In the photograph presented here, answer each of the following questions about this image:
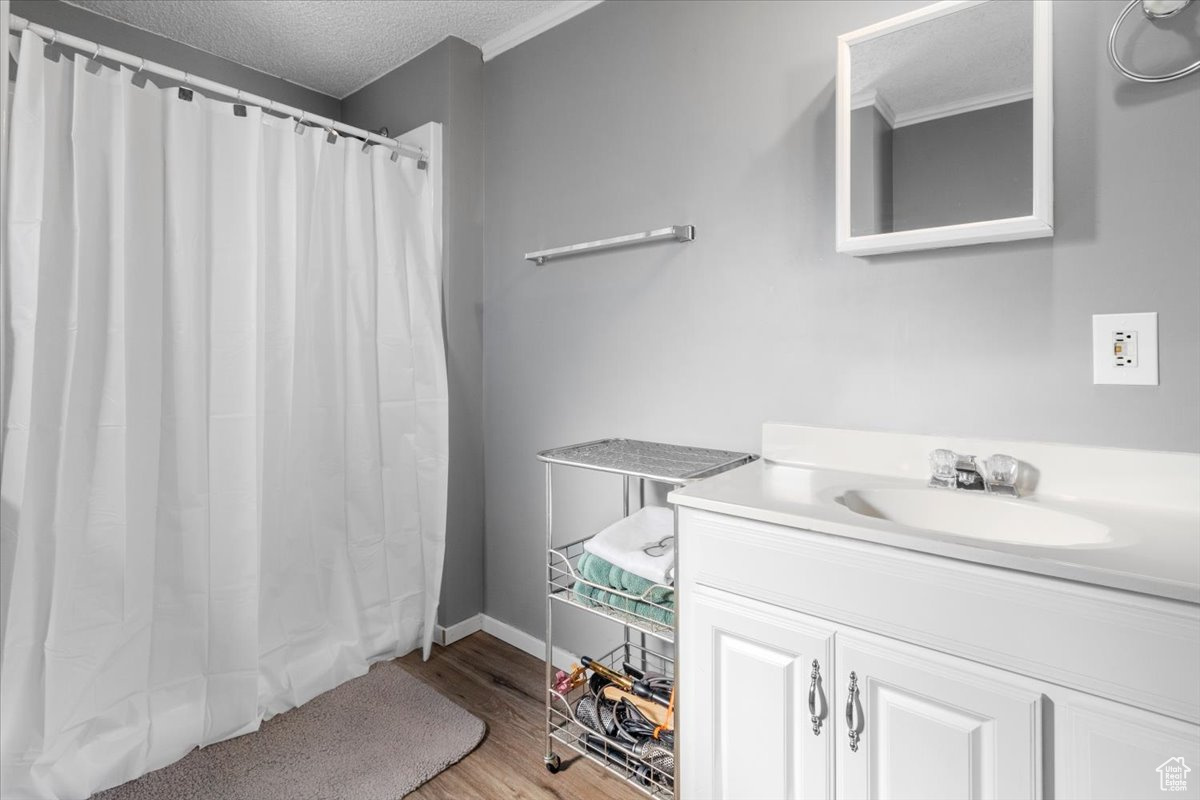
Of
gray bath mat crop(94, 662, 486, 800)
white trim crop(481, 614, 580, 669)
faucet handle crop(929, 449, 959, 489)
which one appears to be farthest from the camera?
white trim crop(481, 614, 580, 669)

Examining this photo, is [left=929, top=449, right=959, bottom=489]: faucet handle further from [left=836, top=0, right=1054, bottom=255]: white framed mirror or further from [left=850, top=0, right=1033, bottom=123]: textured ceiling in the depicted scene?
[left=850, top=0, right=1033, bottom=123]: textured ceiling

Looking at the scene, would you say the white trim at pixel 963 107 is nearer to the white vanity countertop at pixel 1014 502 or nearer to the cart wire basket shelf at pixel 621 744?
the white vanity countertop at pixel 1014 502

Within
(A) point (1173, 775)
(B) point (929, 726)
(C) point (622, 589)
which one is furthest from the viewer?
(C) point (622, 589)

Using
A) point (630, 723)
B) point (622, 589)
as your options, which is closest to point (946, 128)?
point (622, 589)

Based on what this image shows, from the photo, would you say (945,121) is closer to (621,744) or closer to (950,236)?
(950,236)

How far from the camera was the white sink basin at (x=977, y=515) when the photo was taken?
107cm

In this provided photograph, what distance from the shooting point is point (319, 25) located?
2.10 metres

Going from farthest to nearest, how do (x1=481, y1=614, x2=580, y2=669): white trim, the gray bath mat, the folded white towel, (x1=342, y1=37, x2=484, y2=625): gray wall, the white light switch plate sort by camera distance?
(x1=342, y1=37, x2=484, y2=625): gray wall < (x1=481, y1=614, x2=580, y2=669): white trim < the gray bath mat < the folded white towel < the white light switch plate

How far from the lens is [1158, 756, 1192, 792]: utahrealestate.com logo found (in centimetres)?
73

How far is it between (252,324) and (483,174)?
1037 mm

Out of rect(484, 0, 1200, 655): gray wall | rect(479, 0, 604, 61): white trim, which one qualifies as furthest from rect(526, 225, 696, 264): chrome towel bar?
rect(479, 0, 604, 61): white trim

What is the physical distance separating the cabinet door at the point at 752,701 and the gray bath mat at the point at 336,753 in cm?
80

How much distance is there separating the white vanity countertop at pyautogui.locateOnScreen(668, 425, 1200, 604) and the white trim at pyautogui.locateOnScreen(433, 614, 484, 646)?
1.42 meters

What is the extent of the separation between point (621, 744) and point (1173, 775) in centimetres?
112
